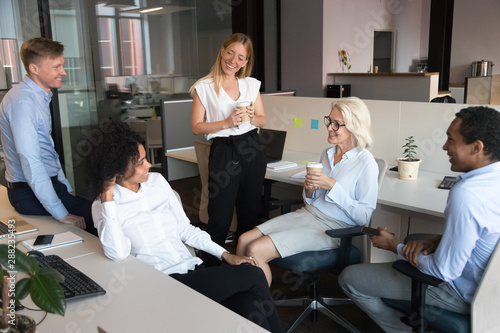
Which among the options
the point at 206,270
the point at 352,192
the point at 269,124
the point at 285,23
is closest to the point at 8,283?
the point at 206,270

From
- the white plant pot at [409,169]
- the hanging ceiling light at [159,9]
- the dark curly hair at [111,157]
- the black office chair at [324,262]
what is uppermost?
the hanging ceiling light at [159,9]

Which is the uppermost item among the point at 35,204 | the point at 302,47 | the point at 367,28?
the point at 367,28

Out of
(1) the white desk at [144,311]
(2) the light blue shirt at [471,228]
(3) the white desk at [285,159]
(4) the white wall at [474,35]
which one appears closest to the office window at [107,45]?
(3) the white desk at [285,159]

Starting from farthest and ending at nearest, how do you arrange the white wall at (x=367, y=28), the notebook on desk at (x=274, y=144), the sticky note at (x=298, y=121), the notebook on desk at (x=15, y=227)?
the white wall at (x=367, y=28)
the sticky note at (x=298, y=121)
the notebook on desk at (x=274, y=144)
the notebook on desk at (x=15, y=227)

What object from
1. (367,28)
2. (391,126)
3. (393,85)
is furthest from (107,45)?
(367,28)

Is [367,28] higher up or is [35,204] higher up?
[367,28]

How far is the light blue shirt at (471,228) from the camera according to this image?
165cm

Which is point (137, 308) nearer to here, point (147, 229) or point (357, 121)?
point (147, 229)

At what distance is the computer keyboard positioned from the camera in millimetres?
1485

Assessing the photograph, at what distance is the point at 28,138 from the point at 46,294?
1.52 meters

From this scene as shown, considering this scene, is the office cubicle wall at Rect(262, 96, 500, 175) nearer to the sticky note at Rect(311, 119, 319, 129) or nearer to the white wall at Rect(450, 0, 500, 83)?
the sticky note at Rect(311, 119, 319, 129)

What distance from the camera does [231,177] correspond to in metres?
2.80

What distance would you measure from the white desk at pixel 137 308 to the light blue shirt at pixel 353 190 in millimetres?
1057

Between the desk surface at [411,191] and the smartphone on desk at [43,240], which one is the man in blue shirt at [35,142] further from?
the desk surface at [411,191]
